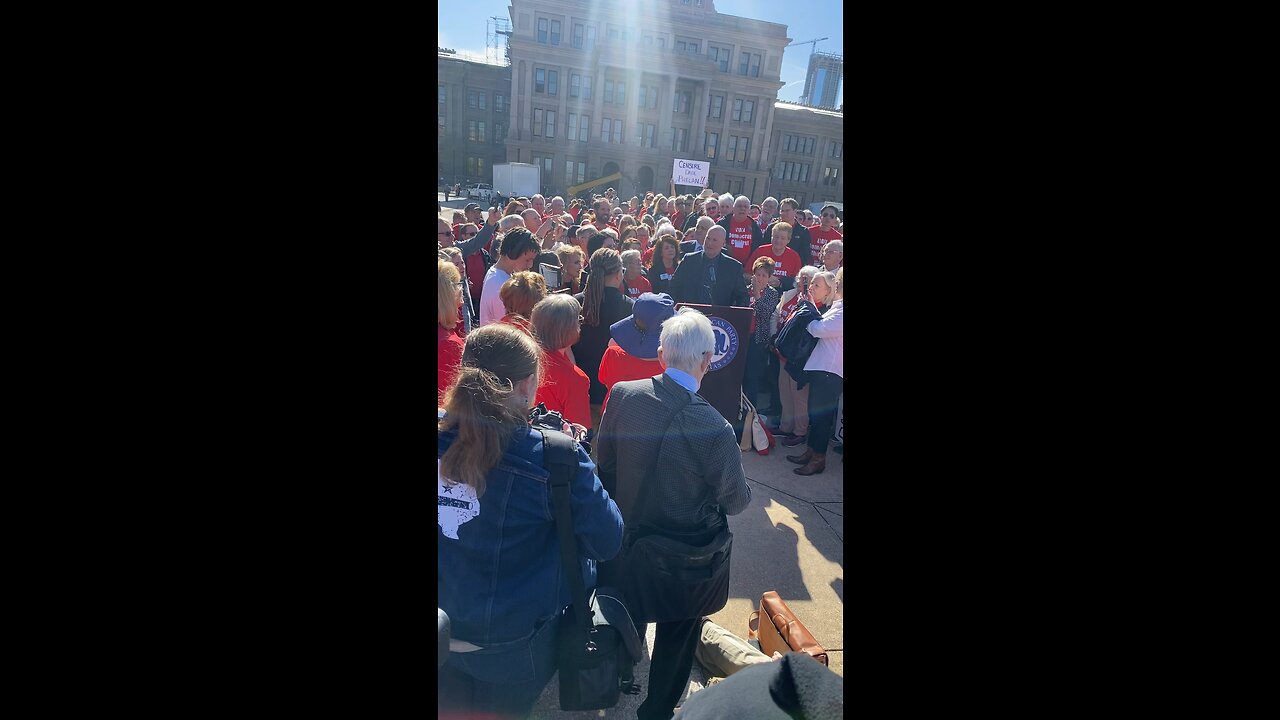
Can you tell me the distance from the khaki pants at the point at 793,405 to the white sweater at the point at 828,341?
92 centimetres

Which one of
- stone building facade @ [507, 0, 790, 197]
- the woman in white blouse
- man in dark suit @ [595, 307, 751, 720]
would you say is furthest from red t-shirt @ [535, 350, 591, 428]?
stone building facade @ [507, 0, 790, 197]

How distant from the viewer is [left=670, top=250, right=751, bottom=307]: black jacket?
5555 millimetres

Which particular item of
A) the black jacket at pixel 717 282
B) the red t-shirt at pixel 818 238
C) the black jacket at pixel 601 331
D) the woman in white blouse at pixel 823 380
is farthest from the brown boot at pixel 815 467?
the red t-shirt at pixel 818 238

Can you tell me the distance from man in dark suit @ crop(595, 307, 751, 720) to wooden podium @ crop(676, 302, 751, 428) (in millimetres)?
1968

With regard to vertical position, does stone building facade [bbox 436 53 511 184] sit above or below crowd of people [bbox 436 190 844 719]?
above

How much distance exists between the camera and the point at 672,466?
7.39ft

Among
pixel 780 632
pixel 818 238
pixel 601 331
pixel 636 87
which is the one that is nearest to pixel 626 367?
Answer: pixel 601 331

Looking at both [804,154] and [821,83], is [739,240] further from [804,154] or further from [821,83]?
[821,83]

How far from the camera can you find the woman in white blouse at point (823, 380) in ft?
14.0

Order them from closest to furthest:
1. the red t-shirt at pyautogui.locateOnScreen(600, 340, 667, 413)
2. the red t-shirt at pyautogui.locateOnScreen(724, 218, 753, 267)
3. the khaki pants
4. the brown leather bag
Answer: the brown leather bag < the red t-shirt at pyautogui.locateOnScreen(600, 340, 667, 413) < the khaki pants < the red t-shirt at pyautogui.locateOnScreen(724, 218, 753, 267)

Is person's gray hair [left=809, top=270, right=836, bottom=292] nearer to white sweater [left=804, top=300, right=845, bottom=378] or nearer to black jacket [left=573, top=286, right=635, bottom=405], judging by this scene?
white sweater [left=804, top=300, right=845, bottom=378]
